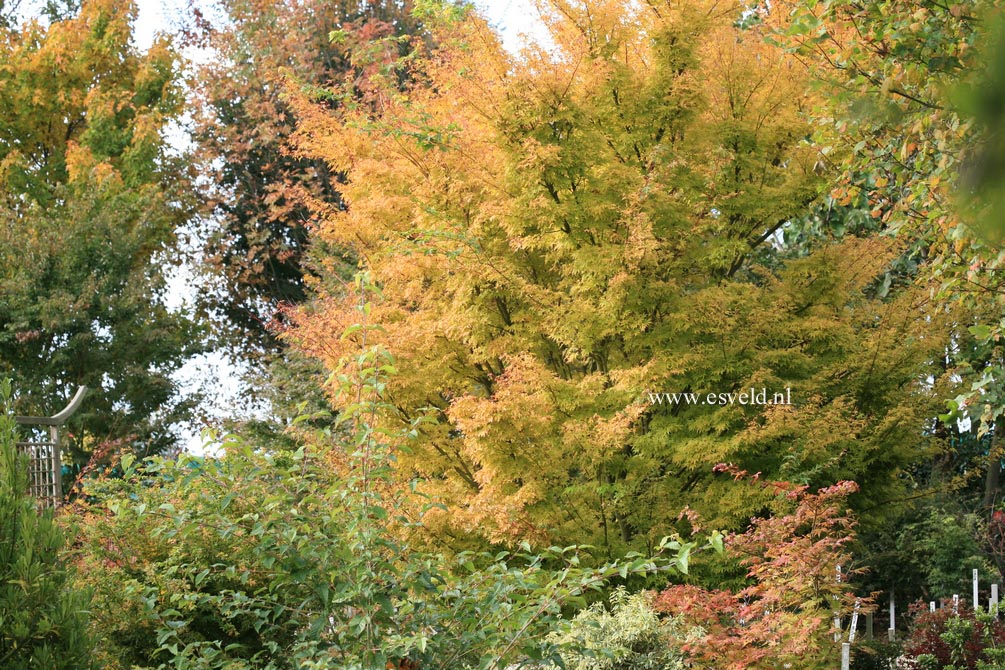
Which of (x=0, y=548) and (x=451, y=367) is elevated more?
(x=451, y=367)

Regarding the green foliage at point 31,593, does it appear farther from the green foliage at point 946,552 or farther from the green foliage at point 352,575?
the green foliage at point 946,552

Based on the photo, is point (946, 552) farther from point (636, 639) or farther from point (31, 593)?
point (31, 593)

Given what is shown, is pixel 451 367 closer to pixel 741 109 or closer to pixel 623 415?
pixel 623 415

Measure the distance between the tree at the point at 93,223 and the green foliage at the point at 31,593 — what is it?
12.2 m

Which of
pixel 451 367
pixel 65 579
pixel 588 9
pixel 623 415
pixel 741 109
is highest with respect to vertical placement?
pixel 588 9

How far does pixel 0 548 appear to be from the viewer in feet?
11.9

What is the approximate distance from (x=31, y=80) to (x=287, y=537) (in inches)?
676

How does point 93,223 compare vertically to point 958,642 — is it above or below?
above

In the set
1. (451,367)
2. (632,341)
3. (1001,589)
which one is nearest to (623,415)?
(632,341)

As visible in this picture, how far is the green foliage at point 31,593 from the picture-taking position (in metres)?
3.59

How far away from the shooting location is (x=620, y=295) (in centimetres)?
812

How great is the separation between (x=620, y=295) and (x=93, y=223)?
11.0 metres

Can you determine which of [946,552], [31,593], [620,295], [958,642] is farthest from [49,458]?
[946,552]

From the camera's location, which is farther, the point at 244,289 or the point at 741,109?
the point at 244,289
